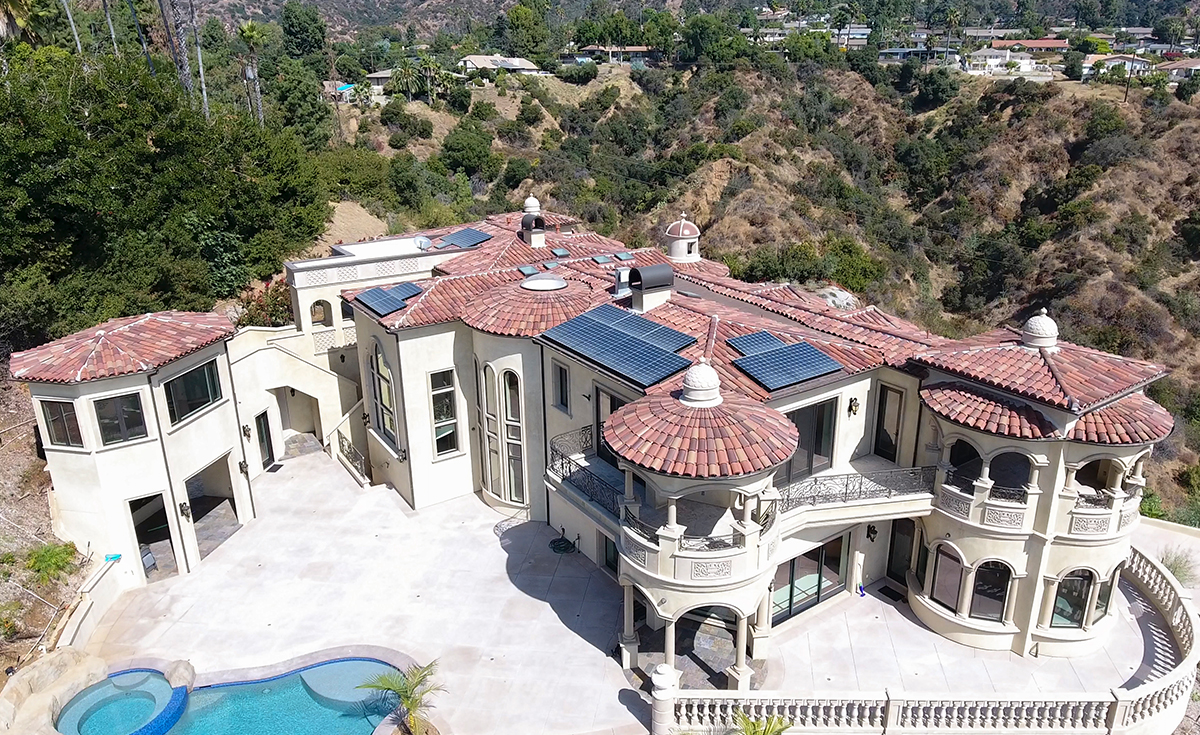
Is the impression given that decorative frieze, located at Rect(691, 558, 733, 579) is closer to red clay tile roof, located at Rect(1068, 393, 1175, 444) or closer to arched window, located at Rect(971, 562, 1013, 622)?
arched window, located at Rect(971, 562, 1013, 622)

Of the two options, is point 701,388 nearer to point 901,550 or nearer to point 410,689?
point 410,689

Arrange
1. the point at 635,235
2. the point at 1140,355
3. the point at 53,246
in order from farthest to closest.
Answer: the point at 635,235 → the point at 1140,355 → the point at 53,246

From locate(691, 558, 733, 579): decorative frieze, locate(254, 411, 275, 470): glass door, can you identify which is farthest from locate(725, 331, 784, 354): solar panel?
locate(254, 411, 275, 470): glass door

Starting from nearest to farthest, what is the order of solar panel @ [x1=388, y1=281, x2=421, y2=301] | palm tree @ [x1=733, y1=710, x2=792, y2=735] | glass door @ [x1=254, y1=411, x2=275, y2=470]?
1. palm tree @ [x1=733, y1=710, x2=792, y2=735]
2. solar panel @ [x1=388, y1=281, x2=421, y2=301]
3. glass door @ [x1=254, y1=411, x2=275, y2=470]

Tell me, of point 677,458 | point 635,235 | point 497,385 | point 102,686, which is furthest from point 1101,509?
point 635,235

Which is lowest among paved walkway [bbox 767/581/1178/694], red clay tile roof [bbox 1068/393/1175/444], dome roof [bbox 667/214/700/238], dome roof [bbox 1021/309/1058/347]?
paved walkway [bbox 767/581/1178/694]

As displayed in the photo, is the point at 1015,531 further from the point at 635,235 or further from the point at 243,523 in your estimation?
the point at 635,235

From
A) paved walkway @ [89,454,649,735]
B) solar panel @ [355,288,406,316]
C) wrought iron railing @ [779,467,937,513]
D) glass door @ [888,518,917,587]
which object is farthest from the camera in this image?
solar panel @ [355,288,406,316]
